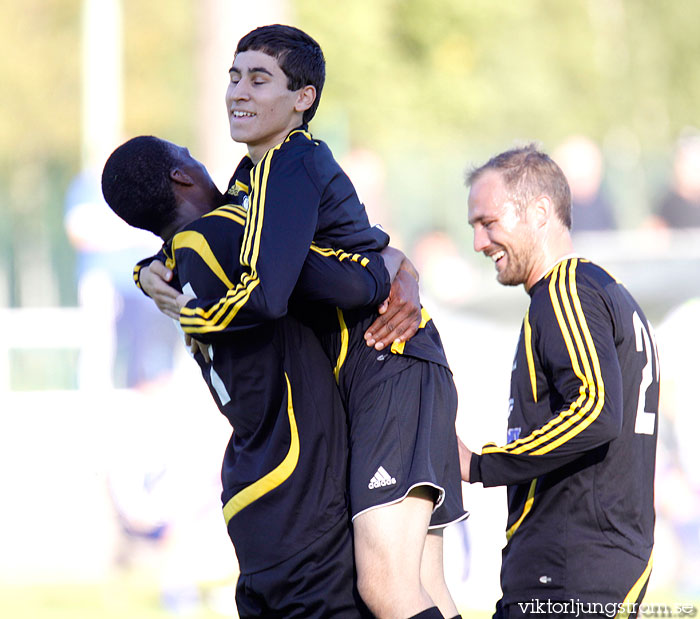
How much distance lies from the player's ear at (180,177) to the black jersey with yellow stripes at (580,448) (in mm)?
1204

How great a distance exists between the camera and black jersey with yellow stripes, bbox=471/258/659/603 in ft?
11.5

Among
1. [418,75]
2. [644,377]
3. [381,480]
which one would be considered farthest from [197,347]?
[418,75]

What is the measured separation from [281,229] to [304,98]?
23.5 inches

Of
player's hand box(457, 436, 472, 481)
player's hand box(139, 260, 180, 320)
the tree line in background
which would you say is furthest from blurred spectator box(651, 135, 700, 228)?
the tree line in background

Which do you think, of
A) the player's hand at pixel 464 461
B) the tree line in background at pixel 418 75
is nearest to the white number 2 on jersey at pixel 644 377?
the player's hand at pixel 464 461

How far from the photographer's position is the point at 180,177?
3590 mm

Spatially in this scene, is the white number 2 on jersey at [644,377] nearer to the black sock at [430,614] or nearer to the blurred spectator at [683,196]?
the black sock at [430,614]

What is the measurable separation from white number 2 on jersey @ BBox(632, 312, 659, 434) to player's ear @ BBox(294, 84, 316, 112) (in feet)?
4.20

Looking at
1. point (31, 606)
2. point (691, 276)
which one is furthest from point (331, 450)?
point (691, 276)

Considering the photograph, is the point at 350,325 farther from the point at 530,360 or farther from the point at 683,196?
the point at 683,196

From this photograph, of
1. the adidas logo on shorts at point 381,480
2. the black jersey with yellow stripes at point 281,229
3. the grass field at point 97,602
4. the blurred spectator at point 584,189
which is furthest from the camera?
the blurred spectator at point 584,189

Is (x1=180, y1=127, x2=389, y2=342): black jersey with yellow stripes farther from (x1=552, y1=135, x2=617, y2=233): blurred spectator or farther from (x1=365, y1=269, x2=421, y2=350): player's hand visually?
(x1=552, y1=135, x2=617, y2=233): blurred spectator

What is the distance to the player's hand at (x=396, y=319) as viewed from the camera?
3465 mm

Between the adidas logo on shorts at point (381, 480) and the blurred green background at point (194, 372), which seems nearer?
the adidas logo on shorts at point (381, 480)
